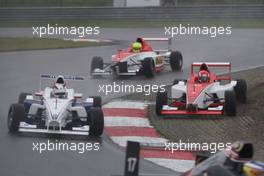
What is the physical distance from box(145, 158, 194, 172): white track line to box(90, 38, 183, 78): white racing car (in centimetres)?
890

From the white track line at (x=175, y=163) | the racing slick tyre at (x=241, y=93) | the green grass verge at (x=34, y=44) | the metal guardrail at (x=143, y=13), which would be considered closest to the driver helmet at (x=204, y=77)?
the racing slick tyre at (x=241, y=93)

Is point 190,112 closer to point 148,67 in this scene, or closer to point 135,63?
point 148,67

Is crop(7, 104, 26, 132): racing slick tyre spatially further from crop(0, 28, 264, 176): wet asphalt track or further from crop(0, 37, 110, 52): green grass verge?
crop(0, 37, 110, 52): green grass verge

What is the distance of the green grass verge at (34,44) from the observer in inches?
1099

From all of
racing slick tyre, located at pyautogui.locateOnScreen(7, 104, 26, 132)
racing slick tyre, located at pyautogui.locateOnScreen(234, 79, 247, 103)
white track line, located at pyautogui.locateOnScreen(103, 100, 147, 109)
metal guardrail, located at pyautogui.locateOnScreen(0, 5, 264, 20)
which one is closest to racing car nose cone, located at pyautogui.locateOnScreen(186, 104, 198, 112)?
white track line, located at pyautogui.locateOnScreen(103, 100, 147, 109)

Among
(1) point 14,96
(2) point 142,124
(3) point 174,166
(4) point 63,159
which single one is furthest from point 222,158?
(1) point 14,96

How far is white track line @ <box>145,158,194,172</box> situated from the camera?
1019 cm

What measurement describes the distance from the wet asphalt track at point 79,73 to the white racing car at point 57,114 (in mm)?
167

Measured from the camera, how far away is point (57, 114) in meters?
12.2

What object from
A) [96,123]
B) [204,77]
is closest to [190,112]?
[204,77]

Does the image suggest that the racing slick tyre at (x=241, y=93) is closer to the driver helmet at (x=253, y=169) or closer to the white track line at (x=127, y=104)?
the white track line at (x=127, y=104)

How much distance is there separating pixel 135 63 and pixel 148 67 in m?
0.72

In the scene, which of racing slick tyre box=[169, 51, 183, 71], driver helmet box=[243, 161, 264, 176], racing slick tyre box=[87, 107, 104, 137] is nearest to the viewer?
driver helmet box=[243, 161, 264, 176]

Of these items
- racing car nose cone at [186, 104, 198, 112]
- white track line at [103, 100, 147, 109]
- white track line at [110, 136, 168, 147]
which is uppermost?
racing car nose cone at [186, 104, 198, 112]
